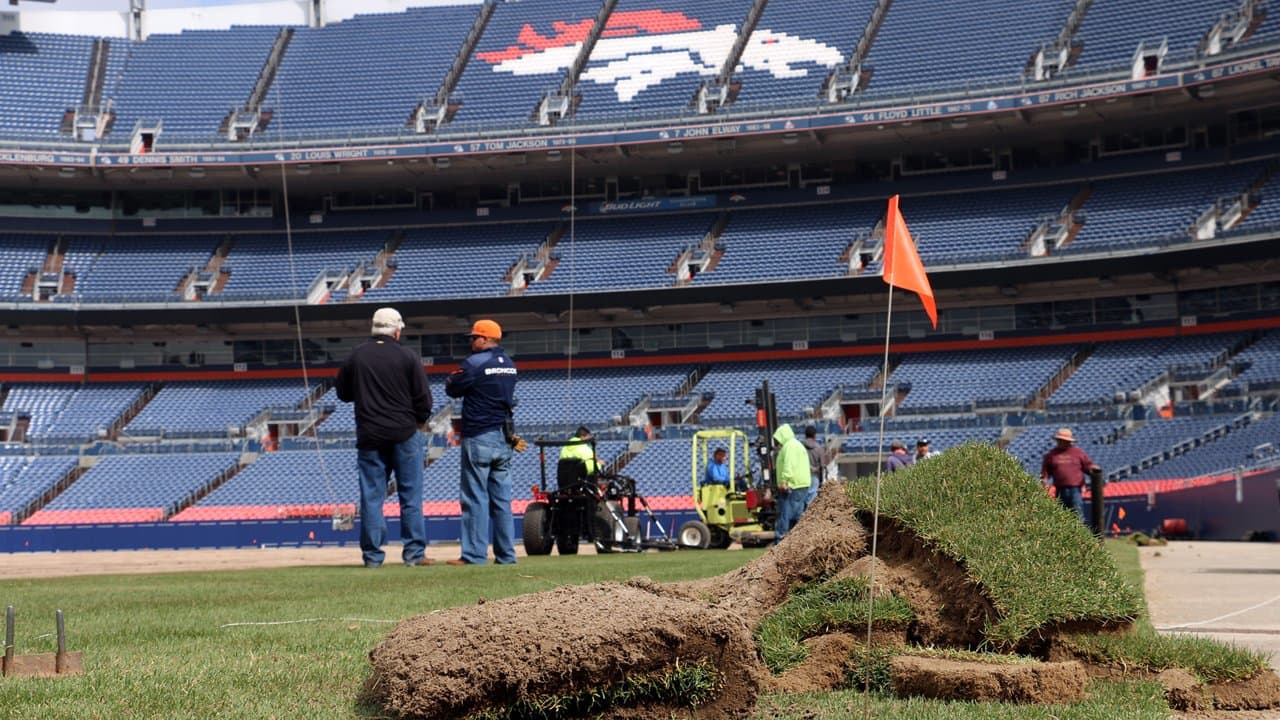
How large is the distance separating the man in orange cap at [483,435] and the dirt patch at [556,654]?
7838mm

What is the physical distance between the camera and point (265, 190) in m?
54.1

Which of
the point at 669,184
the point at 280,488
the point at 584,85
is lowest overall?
the point at 280,488

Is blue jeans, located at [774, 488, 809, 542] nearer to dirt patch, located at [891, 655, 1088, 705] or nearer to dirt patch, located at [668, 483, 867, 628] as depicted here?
dirt patch, located at [668, 483, 867, 628]

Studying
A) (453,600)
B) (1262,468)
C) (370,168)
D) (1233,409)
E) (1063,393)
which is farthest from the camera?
(370,168)

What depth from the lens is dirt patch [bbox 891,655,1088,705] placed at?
4445mm

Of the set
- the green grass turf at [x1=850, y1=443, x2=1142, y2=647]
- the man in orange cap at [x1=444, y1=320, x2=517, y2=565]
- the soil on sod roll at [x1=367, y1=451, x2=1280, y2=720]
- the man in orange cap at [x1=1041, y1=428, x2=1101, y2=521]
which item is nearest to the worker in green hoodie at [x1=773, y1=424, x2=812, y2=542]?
the man in orange cap at [x1=1041, y1=428, x2=1101, y2=521]

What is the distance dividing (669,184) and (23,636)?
153ft

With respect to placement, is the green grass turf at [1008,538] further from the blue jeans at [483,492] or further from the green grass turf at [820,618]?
the blue jeans at [483,492]

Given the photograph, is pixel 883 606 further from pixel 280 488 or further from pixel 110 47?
pixel 110 47

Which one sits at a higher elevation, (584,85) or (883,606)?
(584,85)

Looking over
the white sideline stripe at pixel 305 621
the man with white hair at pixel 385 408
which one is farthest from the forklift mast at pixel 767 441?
the white sideline stripe at pixel 305 621

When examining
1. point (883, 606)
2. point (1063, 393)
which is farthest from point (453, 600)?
point (1063, 393)

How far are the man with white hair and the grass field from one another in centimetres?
83

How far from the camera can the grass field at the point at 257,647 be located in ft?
13.9
